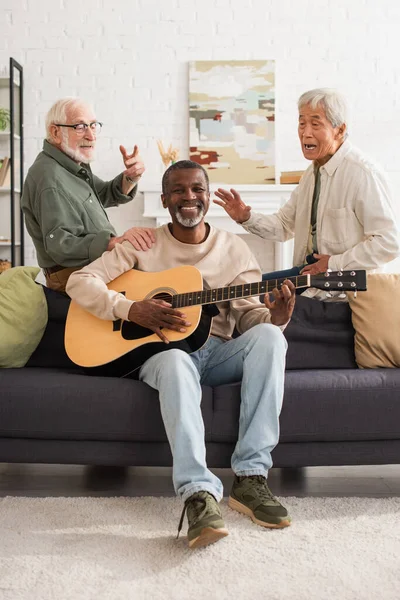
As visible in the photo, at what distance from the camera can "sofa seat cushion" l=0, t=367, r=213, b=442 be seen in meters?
2.40

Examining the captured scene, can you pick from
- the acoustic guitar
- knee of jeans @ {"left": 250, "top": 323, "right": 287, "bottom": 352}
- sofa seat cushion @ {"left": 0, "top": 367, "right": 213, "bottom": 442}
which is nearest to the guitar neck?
the acoustic guitar

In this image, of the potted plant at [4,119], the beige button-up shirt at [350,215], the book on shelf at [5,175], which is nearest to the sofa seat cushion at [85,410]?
the beige button-up shirt at [350,215]

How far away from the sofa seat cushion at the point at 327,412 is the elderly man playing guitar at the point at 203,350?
82mm

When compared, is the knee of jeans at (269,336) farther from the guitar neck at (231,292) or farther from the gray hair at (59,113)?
Answer: the gray hair at (59,113)

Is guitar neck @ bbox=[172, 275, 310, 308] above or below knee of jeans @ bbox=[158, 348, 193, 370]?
above

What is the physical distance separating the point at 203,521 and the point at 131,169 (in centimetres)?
191

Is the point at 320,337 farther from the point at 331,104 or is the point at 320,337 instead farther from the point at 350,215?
the point at 331,104

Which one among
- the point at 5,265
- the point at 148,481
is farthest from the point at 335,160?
the point at 5,265

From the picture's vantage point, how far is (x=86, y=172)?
10.9 feet

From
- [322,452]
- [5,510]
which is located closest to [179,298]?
[322,452]

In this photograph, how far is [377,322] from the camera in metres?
2.83

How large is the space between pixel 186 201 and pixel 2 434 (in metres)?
1.02

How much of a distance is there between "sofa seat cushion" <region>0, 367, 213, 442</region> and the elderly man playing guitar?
3.5 inches

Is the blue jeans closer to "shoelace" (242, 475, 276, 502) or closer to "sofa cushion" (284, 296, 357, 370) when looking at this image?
"shoelace" (242, 475, 276, 502)
